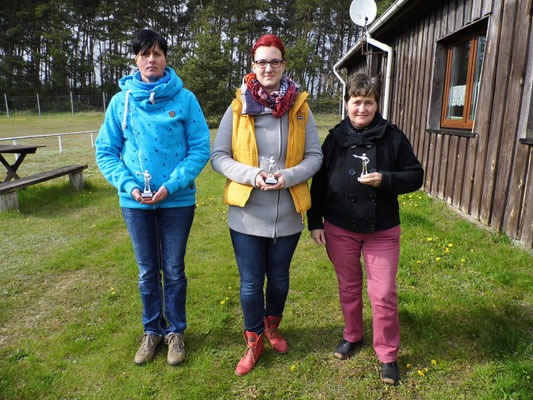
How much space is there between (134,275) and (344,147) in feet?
8.70

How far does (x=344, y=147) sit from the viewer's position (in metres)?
2.31

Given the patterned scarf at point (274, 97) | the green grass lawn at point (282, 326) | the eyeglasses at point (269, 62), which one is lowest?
the green grass lawn at point (282, 326)

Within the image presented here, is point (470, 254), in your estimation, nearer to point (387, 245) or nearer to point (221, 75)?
point (387, 245)

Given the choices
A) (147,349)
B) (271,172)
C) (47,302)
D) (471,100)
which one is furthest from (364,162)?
(471,100)

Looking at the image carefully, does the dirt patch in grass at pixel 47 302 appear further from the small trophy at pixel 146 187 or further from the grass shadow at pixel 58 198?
the grass shadow at pixel 58 198

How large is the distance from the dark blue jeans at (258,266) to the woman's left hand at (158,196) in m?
0.48

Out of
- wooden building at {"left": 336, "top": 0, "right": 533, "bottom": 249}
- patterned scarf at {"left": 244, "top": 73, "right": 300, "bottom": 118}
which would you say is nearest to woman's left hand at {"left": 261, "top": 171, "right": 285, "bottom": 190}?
patterned scarf at {"left": 244, "top": 73, "right": 300, "bottom": 118}

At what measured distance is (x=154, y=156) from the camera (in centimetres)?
234

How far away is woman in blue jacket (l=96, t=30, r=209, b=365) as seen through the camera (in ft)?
7.46

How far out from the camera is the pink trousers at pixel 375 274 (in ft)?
7.51

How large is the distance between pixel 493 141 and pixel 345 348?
10.6 ft

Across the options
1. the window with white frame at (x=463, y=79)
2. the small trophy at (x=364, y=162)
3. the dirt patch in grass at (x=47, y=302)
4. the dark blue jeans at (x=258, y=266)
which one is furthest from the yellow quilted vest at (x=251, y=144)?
the window with white frame at (x=463, y=79)

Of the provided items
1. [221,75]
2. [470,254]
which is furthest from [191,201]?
[221,75]

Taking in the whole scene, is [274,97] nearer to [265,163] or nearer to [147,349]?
[265,163]
